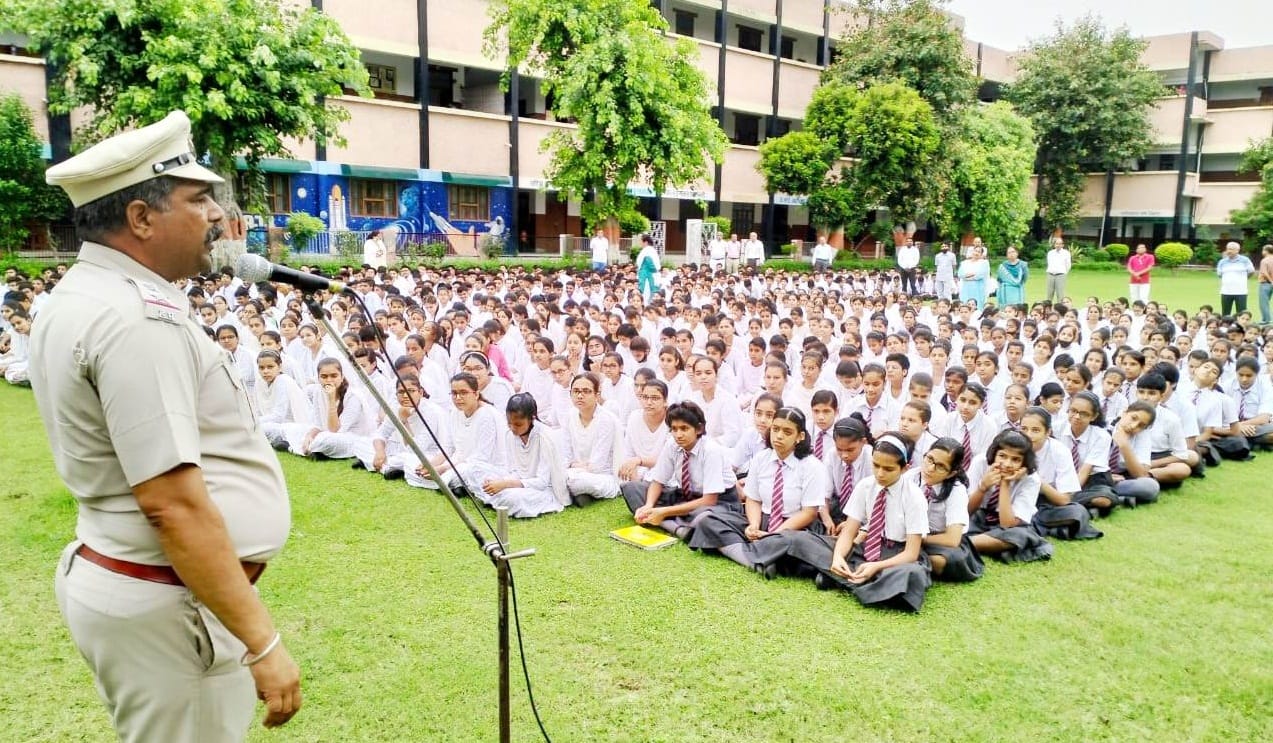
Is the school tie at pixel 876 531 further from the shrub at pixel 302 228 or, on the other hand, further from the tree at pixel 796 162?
the tree at pixel 796 162

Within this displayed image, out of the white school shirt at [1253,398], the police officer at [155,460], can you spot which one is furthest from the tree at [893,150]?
the police officer at [155,460]

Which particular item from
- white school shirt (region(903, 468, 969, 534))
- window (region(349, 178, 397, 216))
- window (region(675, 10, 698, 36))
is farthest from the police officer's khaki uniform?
window (region(675, 10, 698, 36))

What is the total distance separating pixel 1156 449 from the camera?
627 centimetres

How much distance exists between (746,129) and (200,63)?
19.3 m

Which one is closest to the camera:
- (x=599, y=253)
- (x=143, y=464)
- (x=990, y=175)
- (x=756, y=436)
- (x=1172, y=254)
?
(x=143, y=464)

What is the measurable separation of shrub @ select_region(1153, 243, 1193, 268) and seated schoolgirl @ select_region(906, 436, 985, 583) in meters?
30.1

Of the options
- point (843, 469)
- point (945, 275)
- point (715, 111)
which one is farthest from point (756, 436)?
Answer: point (715, 111)

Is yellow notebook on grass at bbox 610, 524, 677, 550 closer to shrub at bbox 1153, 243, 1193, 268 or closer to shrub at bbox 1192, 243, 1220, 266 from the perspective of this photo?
shrub at bbox 1153, 243, 1193, 268

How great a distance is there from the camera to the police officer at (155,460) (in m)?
1.42

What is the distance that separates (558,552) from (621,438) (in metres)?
1.35

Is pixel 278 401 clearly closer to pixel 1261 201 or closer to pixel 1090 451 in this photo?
pixel 1090 451

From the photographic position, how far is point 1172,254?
29.2m

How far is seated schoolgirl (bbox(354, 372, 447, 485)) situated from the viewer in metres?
5.93

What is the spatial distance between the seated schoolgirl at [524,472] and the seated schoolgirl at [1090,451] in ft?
10.5
